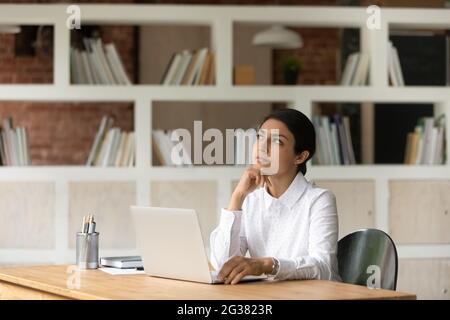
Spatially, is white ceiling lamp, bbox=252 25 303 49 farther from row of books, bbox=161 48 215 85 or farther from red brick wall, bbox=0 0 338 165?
row of books, bbox=161 48 215 85

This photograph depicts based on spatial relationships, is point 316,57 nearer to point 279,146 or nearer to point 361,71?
point 361,71

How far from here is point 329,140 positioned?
5422 mm

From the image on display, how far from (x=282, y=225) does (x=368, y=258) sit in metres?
0.31

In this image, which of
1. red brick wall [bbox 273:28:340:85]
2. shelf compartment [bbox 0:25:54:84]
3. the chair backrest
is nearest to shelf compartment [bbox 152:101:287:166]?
red brick wall [bbox 273:28:340:85]

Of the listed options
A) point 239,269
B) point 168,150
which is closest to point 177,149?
point 168,150

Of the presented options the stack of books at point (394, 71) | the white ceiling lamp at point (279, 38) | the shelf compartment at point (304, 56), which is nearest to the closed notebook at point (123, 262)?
the stack of books at point (394, 71)

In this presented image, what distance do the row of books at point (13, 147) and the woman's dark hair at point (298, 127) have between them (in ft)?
8.58

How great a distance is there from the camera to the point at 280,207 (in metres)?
3.00

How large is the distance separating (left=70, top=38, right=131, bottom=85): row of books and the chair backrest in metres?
2.64

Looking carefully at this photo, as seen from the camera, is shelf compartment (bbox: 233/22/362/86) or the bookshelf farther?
shelf compartment (bbox: 233/22/362/86)

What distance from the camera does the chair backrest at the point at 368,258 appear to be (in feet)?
9.11

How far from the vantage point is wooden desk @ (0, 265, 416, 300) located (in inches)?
87.4
